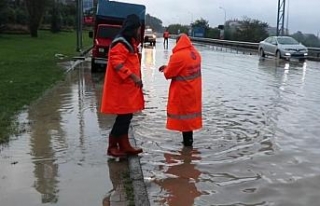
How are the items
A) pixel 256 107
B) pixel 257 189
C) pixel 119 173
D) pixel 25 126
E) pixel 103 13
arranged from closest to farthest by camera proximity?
1. pixel 257 189
2. pixel 119 173
3. pixel 25 126
4. pixel 256 107
5. pixel 103 13

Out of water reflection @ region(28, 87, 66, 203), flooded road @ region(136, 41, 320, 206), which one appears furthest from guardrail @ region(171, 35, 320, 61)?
water reflection @ region(28, 87, 66, 203)

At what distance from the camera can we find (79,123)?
976 centimetres

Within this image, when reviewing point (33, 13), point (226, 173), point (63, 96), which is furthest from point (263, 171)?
point (33, 13)

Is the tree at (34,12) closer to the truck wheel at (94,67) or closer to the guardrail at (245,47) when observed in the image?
the guardrail at (245,47)

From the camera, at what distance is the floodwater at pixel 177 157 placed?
5.84 m

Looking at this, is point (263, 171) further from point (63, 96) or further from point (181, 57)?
point (63, 96)

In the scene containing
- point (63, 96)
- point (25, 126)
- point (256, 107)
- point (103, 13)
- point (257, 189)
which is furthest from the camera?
point (103, 13)

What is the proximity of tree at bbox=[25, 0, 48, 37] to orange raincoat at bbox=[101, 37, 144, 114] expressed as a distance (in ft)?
168

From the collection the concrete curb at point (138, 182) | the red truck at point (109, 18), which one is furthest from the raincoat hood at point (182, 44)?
the red truck at point (109, 18)

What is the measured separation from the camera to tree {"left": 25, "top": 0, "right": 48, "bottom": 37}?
55812 mm

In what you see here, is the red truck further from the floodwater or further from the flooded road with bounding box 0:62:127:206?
the flooded road with bounding box 0:62:127:206

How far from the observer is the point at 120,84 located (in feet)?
22.6

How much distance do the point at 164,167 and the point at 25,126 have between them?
3440 mm

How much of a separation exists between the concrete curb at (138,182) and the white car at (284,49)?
25.7 metres
